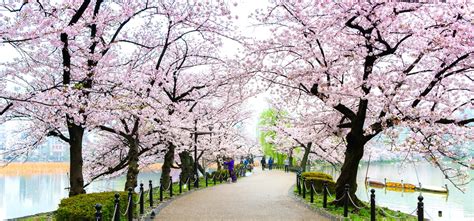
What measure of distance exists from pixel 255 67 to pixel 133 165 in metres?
5.35

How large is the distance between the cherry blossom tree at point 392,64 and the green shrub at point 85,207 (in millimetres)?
6348

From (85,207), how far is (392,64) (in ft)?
33.0

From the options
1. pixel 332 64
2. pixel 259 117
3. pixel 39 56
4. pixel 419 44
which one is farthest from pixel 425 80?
pixel 259 117

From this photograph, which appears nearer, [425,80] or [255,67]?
[425,80]

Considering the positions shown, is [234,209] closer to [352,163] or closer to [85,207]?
[352,163]

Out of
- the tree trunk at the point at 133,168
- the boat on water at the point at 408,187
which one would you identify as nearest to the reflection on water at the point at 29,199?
the tree trunk at the point at 133,168

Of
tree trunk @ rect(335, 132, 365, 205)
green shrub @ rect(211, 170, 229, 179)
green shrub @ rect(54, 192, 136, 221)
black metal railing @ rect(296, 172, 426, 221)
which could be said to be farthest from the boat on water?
green shrub @ rect(54, 192, 136, 221)

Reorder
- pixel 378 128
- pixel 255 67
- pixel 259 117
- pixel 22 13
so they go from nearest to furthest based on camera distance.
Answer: pixel 22 13 → pixel 378 128 → pixel 255 67 → pixel 259 117

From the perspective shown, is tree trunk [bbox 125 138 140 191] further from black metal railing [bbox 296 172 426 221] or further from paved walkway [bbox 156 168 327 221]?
black metal railing [bbox 296 172 426 221]

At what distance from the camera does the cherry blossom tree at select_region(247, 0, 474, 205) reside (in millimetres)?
10844

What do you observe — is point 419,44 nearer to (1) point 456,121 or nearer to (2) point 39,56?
(1) point 456,121

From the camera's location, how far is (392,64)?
13711 millimetres

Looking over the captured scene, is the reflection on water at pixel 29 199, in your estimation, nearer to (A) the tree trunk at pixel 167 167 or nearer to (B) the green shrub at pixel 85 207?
(A) the tree trunk at pixel 167 167

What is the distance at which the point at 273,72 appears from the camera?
1420 cm
